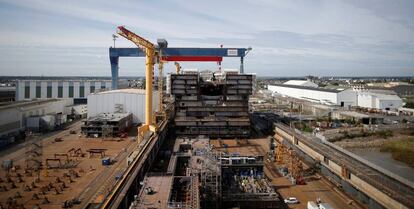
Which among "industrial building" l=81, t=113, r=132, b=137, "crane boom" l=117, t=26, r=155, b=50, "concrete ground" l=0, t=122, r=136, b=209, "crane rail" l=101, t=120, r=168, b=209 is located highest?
"crane boom" l=117, t=26, r=155, b=50

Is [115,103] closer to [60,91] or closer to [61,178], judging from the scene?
[60,91]

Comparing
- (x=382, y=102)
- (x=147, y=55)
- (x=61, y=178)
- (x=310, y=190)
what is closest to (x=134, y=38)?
(x=147, y=55)

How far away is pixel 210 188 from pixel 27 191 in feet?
27.9

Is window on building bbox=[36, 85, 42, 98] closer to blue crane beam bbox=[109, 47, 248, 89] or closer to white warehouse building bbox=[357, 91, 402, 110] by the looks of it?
blue crane beam bbox=[109, 47, 248, 89]

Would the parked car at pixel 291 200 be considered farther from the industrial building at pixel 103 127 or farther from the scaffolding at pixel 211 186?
the industrial building at pixel 103 127

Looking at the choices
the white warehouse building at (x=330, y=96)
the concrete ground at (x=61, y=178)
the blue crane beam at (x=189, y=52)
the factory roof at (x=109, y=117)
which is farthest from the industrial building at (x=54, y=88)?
the white warehouse building at (x=330, y=96)

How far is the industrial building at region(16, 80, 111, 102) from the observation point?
1686 inches

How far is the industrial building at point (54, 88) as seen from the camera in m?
42.8

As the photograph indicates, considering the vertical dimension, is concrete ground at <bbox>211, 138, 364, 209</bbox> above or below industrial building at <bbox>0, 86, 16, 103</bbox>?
below

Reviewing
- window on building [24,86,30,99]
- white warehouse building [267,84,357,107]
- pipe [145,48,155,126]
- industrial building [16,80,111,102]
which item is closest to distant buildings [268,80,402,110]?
white warehouse building [267,84,357,107]

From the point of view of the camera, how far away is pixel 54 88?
44.7 metres

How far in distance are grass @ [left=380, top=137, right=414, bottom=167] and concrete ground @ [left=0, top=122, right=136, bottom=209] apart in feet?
60.7

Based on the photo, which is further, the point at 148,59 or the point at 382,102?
the point at 382,102

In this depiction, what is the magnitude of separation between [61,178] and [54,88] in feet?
98.3
